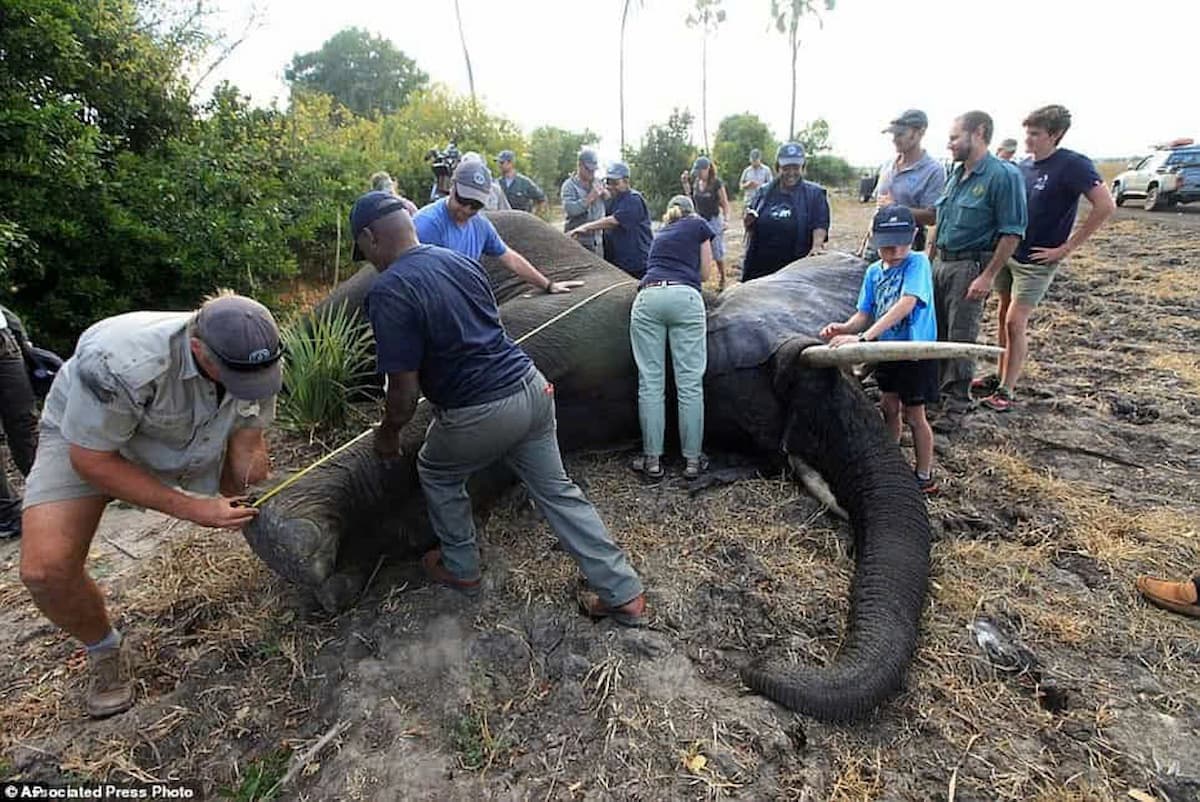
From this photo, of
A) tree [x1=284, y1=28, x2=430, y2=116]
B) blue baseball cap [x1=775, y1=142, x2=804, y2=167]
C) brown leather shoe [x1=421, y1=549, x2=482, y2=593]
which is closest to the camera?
brown leather shoe [x1=421, y1=549, x2=482, y2=593]

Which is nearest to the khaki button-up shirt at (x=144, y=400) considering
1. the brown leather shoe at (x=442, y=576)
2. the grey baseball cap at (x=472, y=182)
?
the brown leather shoe at (x=442, y=576)

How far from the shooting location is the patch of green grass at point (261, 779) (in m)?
2.19

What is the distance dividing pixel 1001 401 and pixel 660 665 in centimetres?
358

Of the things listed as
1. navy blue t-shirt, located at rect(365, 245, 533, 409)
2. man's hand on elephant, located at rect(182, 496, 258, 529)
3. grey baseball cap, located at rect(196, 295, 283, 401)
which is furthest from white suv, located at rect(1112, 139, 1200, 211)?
man's hand on elephant, located at rect(182, 496, 258, 529)

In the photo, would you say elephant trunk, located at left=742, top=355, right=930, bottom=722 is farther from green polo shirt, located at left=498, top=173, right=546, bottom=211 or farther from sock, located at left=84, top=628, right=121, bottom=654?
green polo shirt, located at left=498, top=173, right=546, bottom=211

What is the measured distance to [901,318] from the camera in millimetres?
3385

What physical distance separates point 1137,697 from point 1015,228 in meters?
2.81

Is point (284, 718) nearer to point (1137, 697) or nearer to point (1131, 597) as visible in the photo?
point (1137, 697)

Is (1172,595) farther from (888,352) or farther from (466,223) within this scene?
(466,223)

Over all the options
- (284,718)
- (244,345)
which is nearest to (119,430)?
(244,345)

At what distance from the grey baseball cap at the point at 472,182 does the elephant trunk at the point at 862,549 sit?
75.3 inches

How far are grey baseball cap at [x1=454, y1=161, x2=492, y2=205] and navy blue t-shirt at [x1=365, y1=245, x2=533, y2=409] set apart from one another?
3.80 feet

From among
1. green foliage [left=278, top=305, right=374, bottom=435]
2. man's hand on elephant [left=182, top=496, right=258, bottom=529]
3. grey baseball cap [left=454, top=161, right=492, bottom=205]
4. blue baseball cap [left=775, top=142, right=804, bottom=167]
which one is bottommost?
green foliage [left=278, top=305, right=374, bottom=435]

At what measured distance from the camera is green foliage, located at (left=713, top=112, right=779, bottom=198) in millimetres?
27469
